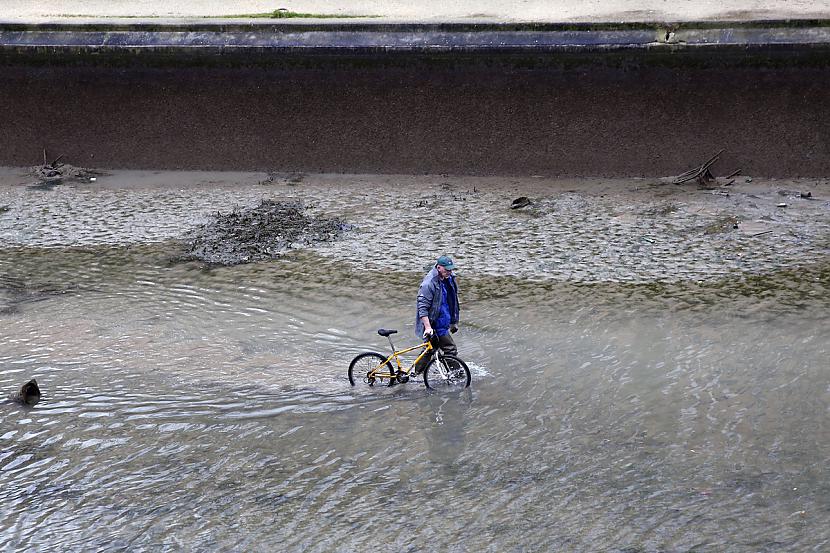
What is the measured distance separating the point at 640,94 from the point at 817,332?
5.64 metres

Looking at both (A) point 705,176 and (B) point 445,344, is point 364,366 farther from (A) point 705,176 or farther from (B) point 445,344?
(A) point 705,176

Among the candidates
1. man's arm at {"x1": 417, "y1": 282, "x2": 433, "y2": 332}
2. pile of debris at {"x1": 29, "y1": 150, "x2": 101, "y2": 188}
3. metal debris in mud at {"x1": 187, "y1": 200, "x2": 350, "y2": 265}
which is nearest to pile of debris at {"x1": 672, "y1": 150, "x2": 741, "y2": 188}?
metal debris in mud at {"x1": 187, "y1": 200, "x2": 350, "y2": 265}

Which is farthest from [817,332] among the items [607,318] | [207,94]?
[207,94]

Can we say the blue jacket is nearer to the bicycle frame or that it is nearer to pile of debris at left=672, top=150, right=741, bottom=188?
the bicycle frame

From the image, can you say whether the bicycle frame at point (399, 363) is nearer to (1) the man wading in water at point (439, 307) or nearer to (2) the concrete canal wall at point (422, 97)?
(1) the man wading in water at point (439, 307)

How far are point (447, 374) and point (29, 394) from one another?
11.9 feet

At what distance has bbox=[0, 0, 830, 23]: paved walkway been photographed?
14.4 meters

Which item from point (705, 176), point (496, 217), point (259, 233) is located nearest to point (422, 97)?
point (496, 217)

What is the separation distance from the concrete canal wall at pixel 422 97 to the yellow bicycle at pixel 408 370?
6419 millimetres

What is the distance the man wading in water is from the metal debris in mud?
367cm

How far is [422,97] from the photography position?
1461 cm

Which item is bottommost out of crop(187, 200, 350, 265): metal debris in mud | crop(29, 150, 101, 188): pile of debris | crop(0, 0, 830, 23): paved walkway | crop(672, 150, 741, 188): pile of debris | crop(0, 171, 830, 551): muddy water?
crop(0, 171, 830, 551): muddy water

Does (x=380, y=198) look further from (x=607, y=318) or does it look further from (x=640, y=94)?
(x=607, y=318)

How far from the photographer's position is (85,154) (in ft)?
51.3
